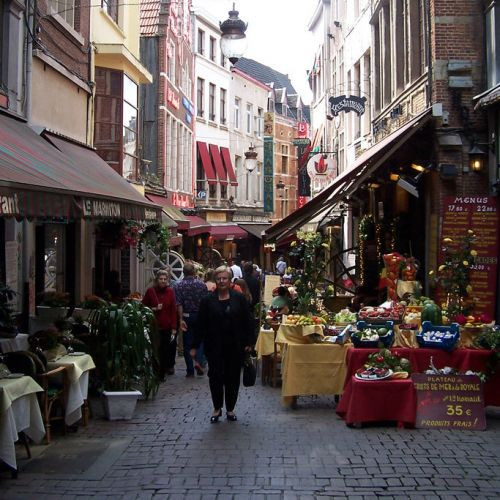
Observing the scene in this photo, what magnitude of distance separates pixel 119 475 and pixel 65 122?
896cm

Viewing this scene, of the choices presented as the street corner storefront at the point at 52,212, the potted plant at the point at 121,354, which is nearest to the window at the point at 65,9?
the street corner storefront at the point at 52,212

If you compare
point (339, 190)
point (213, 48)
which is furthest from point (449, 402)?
point (213, 48)

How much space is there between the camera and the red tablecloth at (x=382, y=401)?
771cm

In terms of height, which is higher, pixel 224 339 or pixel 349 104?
pixel 349 104

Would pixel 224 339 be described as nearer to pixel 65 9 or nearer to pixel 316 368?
pixel 316 368

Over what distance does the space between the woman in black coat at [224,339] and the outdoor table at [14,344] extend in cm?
182

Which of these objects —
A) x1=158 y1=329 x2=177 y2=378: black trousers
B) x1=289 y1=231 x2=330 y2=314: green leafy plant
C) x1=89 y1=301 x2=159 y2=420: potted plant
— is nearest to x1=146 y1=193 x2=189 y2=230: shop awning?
x1=158 y1=329 x2=177 y2=378: black trousers

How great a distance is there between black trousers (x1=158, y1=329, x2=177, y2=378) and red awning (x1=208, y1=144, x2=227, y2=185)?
86.6ft

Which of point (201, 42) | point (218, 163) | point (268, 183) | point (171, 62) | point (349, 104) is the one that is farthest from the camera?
point (268, 183)

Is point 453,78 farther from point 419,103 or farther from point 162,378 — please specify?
point 162,378

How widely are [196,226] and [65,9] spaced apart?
16812 millimetres

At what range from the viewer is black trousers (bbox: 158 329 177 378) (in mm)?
10984

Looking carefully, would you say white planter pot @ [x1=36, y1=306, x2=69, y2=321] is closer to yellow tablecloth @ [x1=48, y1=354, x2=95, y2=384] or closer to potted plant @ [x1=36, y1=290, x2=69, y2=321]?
potted plant @ [x1=36, y1=290, x2=69, y2=321]

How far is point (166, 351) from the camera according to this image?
11.3m
